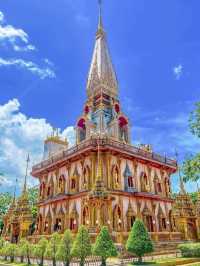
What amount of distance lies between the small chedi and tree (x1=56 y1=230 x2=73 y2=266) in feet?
18.1

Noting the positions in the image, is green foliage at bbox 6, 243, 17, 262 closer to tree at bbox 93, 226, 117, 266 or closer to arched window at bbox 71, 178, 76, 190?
tree at bbox 93, 226, 117, 266

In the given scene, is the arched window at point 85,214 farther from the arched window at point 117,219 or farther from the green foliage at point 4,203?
the green foliage at point 4,203

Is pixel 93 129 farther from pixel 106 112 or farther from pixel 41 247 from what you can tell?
pixel 41 247

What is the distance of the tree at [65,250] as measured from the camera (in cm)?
1578

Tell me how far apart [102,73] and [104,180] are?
18358mm

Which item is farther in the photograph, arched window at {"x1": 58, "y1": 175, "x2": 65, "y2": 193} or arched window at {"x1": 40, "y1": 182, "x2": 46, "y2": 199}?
arched window at {"x1": 40, "y1": 182, "x2": 46, "y2": 199}

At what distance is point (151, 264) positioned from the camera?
15312 millimetres

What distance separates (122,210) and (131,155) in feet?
20.2

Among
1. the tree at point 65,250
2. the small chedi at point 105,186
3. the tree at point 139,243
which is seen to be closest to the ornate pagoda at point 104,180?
the small chedi at point 105,186

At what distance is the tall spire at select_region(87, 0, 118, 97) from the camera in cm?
3838

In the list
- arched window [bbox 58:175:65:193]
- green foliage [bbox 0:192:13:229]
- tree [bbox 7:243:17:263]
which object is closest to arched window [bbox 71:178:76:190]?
arched window [bbox 58:175:65:193]

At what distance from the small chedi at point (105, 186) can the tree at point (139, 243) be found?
4979mm

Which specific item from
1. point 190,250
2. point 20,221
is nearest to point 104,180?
point 190,250

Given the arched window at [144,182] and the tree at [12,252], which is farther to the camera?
the arched window at [144,182]
